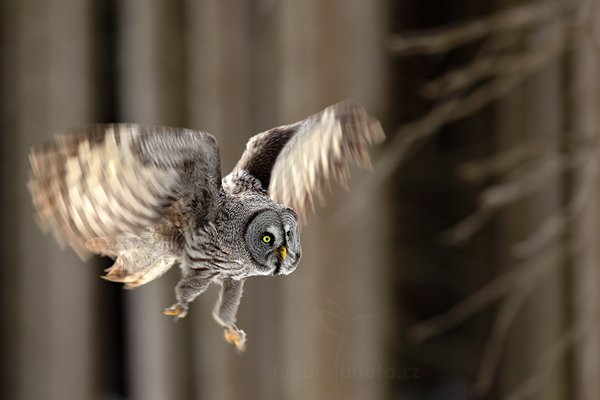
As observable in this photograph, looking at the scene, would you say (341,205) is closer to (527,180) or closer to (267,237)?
(527,180)

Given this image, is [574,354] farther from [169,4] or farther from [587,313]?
[169,4]

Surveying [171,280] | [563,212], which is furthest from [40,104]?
[563,212]

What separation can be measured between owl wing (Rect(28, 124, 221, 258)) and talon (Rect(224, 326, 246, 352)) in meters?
0.05

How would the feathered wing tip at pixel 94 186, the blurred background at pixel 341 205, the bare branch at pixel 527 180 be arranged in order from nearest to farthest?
1. the feathered wing tip at pixel 94 186
2. the blurred background at pixel 341 205
3. the bare branch at pixel 527 180

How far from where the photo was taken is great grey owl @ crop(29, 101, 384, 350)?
7.0 inches

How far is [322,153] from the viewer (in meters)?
0.23

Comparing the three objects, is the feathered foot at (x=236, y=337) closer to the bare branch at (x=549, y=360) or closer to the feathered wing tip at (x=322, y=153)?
the feathered wing tip at (x=322, y=153)

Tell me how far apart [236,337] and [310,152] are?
0.06 metres

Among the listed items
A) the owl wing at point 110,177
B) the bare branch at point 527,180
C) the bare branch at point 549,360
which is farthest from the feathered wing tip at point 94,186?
the bare branch at point 549,360

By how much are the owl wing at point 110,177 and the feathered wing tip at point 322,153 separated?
0.04 metres

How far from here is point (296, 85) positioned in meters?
0.46

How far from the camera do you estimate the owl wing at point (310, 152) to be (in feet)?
0.72

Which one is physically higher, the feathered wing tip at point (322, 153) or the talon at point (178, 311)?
the feathered wing tip at point (322, 153)

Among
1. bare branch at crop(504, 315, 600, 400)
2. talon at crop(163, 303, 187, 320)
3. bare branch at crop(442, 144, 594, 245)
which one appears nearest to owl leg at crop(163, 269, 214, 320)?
talon at crop(163, 303, 187, 320)
